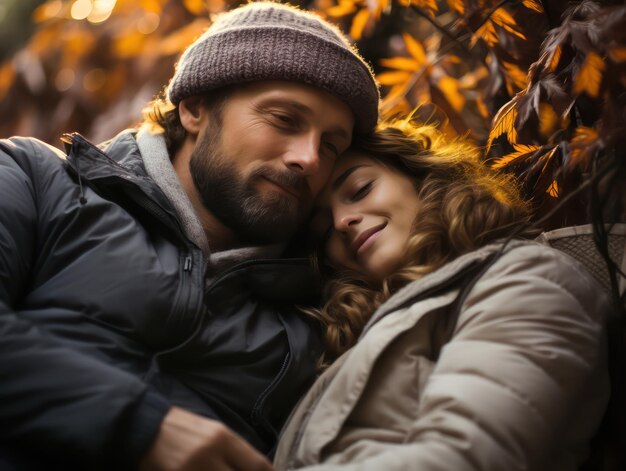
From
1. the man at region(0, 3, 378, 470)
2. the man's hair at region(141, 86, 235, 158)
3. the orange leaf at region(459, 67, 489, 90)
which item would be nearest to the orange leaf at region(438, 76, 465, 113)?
the orange leaf at region(459, 67, 489, 90)

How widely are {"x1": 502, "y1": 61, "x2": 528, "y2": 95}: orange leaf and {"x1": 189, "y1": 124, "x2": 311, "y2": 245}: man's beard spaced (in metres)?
0.66

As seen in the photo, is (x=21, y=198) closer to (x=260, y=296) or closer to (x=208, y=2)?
(x=260, y=296)

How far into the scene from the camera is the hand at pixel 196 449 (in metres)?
1.00

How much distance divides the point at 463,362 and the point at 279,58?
1.00 m

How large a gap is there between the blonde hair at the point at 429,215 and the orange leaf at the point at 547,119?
21 centimetres

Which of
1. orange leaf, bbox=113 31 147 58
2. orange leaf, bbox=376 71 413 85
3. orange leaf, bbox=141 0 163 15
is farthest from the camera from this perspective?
orange leaf, bbox=113 31 147 58

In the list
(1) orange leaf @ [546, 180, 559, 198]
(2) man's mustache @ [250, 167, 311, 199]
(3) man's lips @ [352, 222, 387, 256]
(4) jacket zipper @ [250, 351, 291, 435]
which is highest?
(1) orange leaf @ [546, 180, 559, 198]

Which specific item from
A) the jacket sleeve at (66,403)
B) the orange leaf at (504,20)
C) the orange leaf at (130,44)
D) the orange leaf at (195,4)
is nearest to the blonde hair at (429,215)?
the orange leaf at (504,20)

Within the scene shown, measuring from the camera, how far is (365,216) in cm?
161

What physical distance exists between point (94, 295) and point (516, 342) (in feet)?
2.79

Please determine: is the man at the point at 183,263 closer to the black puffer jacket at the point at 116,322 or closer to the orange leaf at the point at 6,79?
the black puffer jacket at the point at 116,322

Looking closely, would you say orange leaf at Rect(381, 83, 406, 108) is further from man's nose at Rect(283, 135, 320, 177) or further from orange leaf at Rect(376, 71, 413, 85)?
man's nose at Rect(283, 135, 320, 177)

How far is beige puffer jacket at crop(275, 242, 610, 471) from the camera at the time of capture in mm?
985

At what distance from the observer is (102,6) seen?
268cm
